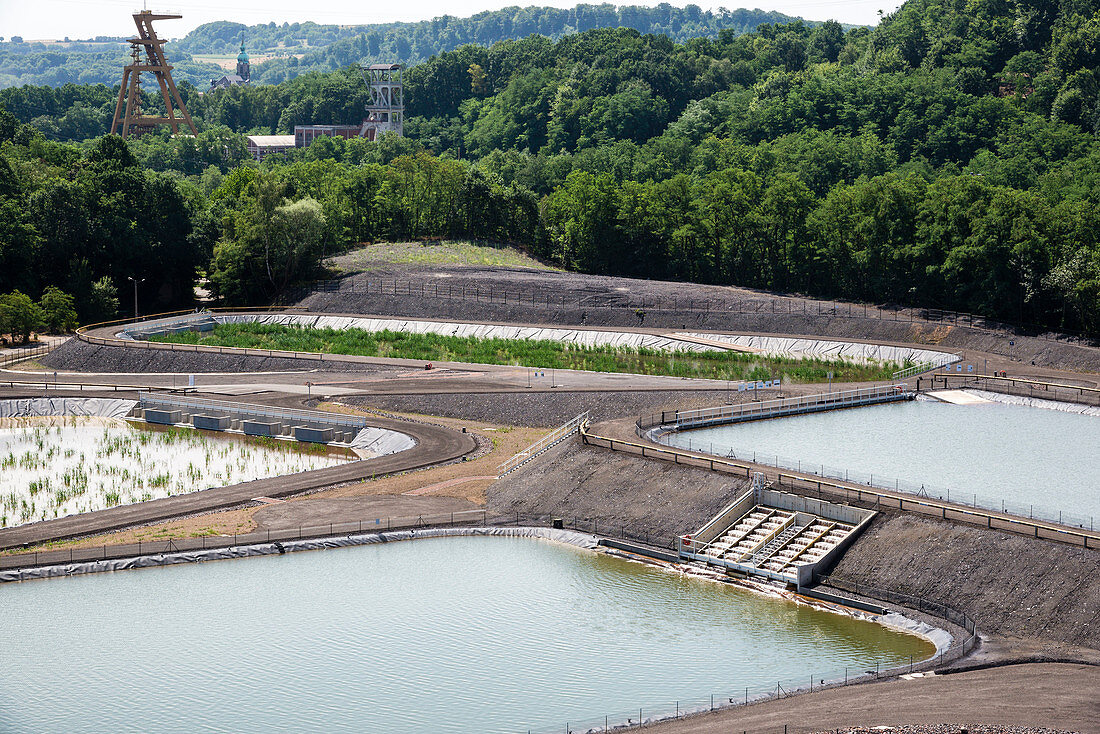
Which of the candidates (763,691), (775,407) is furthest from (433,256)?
(763,691)

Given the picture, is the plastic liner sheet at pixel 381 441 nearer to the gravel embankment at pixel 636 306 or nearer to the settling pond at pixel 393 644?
the settling pond at pixel 393 644

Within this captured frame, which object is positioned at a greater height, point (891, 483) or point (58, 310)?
point (891, 483)

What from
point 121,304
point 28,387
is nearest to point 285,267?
point 121,304

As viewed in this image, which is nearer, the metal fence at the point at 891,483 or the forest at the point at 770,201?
the metal fence at the point at 891,483

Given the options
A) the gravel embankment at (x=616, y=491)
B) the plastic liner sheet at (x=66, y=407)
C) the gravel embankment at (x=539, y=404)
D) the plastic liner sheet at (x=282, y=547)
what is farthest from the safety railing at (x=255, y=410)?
the plastic liner sheet at (x=282, y=547)

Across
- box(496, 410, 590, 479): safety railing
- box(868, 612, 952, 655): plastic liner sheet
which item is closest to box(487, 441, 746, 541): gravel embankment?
box(496, 410, 590, 479): safety railing

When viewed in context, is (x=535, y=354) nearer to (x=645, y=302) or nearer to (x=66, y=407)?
(x=645, y=302)

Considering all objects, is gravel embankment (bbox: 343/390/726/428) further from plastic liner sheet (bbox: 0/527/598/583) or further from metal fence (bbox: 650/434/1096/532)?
plastic liner sheet (bbox: 0/527/598/583)
